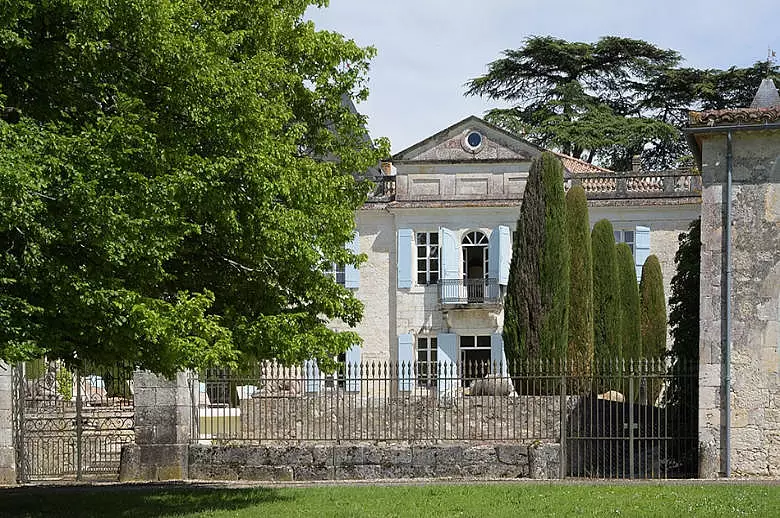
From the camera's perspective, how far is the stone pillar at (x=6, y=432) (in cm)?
1705

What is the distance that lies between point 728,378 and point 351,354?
707 inches

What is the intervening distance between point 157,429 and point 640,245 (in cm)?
1935

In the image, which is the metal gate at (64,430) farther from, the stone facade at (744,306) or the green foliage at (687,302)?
the green foliage at (687,302)

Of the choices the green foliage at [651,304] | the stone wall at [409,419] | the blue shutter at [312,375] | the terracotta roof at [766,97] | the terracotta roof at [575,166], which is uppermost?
the terracotta roof at [575,166]

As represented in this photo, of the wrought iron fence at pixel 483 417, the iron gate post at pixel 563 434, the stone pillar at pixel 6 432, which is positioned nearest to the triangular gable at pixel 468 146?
the wrought iron fence at pixel 483 417

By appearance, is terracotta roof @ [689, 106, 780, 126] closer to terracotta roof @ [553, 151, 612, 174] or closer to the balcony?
the balcony

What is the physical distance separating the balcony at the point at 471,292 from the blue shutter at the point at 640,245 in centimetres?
396

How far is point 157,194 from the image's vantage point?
1098 cm

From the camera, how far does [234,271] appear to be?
13797 millimetres

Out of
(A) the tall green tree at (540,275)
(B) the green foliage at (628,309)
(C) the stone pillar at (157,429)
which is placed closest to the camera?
(C) the stone pillar at (157,429)

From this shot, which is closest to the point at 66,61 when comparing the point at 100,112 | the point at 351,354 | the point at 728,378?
the point at 100,112

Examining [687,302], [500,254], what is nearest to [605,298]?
[500,254]

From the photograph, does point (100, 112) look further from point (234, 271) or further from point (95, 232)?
point (234, 271)

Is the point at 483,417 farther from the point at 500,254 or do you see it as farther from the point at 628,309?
the point at 500,254
